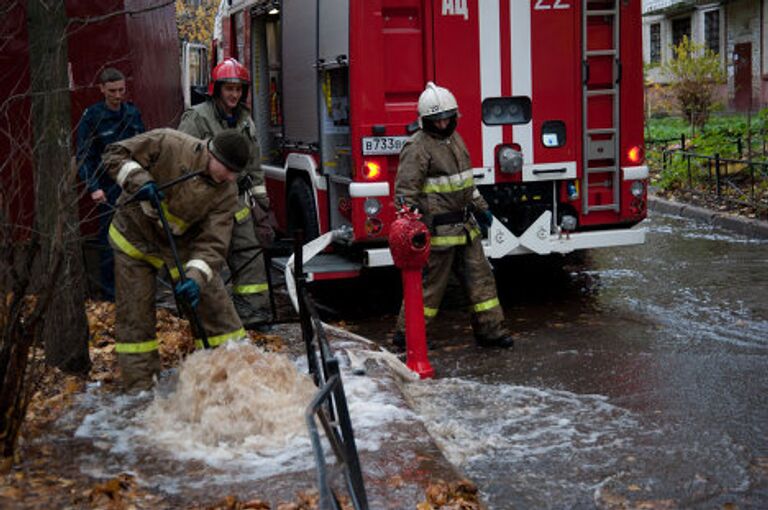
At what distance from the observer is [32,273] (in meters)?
4.84

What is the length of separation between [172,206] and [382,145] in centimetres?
279

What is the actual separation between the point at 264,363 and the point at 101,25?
4.83 metres

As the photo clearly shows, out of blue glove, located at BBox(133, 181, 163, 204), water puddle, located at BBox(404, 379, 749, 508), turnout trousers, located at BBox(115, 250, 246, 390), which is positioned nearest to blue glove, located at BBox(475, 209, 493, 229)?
water puddle, located at BBox(404, 379, 749, 508)

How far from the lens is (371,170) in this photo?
8.48 metres

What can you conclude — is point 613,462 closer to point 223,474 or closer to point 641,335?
point 223,474

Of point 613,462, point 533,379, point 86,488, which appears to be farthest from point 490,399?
point 86,488

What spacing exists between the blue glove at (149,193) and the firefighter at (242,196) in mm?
1982

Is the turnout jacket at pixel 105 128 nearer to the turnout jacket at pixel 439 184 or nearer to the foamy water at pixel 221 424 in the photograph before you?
the turnout jacket at pixel 439 184

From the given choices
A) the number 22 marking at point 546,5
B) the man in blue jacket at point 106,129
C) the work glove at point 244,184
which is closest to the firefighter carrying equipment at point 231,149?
the man in blue jacket at point 106,129

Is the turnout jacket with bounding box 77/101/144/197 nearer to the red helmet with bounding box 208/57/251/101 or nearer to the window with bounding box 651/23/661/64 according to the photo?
the red helmet with bounding box 208/57/251/101

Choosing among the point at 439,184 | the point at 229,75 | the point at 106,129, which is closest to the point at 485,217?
the point at 439,184

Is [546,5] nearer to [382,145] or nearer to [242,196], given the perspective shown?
[382,145]

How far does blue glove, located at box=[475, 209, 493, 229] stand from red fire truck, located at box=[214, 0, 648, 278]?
757 millimetres

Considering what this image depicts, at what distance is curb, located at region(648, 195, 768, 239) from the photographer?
12.6 metres
